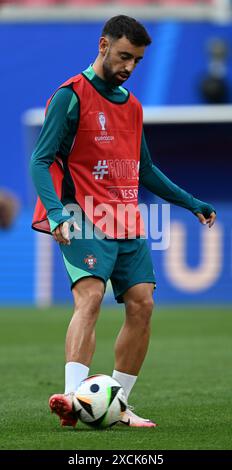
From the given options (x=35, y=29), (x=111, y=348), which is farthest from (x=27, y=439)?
(x=35, y=29)

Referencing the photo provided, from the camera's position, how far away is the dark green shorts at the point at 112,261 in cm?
737

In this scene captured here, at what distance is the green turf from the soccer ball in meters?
A: 0.09

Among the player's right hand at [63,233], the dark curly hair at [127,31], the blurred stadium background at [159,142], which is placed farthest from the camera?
the blurred stadium background at [159,142]

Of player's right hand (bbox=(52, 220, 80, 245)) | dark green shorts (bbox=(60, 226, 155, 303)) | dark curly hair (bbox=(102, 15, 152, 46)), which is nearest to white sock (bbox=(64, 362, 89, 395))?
dark green shorts (bbox=(60, 226, 155, 303))

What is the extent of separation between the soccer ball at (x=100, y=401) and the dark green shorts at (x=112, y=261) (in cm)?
60

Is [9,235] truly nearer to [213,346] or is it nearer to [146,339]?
[213,346]

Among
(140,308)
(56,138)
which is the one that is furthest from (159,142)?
(56,138)

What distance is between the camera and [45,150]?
728 cm

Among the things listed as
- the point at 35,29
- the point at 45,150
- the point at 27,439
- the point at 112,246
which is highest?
the point at 35,29

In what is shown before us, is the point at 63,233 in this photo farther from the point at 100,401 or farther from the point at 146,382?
the point at 146,382

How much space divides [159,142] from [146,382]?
52.9 ft

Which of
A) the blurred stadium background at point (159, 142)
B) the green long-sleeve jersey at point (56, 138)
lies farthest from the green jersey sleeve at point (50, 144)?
the blurred stadium background at point (159, 142)

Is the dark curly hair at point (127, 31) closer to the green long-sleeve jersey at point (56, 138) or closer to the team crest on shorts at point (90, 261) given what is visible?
the green long-sleeve jersey at point (56, 138)

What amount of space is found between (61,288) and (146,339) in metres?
15.2
